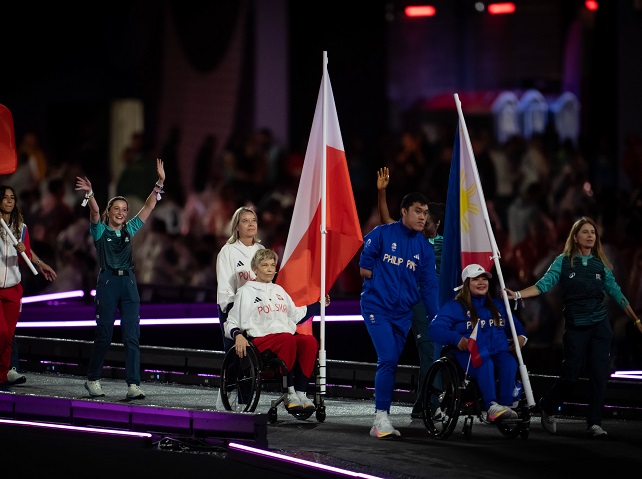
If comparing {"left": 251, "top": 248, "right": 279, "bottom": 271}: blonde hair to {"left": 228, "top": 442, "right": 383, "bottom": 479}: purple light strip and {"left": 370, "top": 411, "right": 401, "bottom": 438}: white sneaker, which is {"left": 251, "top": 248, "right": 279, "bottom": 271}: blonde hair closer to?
{"left": 370, "top": 411, "right": 401, "bottom": 438}: white sneaker

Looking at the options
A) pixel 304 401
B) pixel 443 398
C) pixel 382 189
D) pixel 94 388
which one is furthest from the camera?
pixel 94 388

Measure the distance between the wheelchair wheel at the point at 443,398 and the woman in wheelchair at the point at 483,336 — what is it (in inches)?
5.3

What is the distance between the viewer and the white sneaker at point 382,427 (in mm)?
9391

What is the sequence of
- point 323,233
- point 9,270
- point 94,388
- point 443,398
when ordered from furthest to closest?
point 9,270
point 94,388
point 323,233
point 443,398

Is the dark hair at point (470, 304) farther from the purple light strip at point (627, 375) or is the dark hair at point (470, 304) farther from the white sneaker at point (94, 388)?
the white sneaker at point (94, 388)

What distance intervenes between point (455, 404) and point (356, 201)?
342 inches

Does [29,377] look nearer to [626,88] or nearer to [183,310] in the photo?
[183,310]

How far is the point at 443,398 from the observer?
9.30 meters

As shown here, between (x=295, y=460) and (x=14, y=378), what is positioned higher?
(x=14, y=378)

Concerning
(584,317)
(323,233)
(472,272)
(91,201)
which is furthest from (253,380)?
(584,317)

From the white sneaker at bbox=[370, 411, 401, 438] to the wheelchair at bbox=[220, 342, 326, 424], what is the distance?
0.65 metres

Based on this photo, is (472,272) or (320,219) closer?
(472,272)

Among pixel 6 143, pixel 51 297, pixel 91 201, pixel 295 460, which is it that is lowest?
pixel 295 460

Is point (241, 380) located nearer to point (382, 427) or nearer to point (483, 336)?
point (382, 427)
